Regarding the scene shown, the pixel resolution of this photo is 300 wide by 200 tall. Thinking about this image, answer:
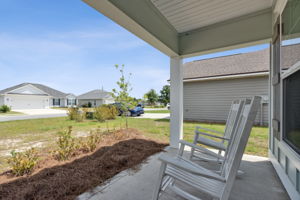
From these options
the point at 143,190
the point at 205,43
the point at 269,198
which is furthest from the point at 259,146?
the point at 143,190

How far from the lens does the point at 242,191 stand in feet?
5.27

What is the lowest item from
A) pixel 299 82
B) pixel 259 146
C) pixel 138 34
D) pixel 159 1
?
pixel 259 146

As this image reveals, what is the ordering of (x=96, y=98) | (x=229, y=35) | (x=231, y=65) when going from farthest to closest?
(x=96, y=98) → (x=231, y=65) → (x=229, y=35)

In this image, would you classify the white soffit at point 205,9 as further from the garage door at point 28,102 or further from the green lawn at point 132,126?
the garage door at point 28,102

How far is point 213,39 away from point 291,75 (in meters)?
1.70

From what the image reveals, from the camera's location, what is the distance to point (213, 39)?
2.75 meters

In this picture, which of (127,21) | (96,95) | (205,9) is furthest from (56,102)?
(205,9)

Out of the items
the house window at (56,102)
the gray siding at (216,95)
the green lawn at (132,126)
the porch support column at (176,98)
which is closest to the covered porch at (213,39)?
the porch support column at (176,98)

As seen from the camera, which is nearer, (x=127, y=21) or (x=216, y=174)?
(x=216, y=174)

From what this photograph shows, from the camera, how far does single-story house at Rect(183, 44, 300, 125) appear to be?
6.03 meters

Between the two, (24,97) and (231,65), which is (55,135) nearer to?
(231,65)

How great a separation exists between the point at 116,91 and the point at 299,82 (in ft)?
12.3

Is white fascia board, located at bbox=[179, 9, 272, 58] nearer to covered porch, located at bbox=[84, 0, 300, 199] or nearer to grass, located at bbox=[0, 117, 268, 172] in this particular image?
covered porch, located at bbox=[84, 0, 300, 199]

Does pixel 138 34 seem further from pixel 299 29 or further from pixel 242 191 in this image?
pixel 242 191
